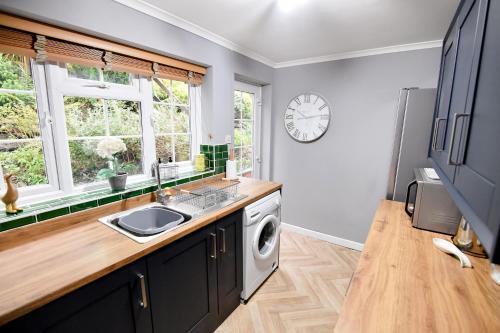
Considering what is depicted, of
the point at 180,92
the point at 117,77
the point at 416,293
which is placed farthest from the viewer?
the point at 180,92

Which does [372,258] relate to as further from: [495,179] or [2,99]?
[2,99]

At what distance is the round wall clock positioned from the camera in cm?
268

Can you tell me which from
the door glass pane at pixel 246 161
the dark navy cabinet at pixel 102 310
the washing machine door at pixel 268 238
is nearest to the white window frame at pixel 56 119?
the dark navy cabinet at pixel 102 310

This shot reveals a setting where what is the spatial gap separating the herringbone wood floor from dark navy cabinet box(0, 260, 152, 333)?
829 millimetres

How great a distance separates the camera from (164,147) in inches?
79.0

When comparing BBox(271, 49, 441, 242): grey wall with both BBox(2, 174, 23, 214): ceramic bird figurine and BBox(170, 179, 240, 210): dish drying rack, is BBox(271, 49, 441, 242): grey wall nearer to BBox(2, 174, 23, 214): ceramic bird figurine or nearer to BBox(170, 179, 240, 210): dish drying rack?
BBox(170, 179, 240, 210): dish drying rack

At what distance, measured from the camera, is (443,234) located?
1399mm

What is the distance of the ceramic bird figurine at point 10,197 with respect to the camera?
1.13 metres

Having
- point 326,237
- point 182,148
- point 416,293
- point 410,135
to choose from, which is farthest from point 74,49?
point 326,237

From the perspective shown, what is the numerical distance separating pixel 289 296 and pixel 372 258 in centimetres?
113

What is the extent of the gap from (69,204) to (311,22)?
6.72 feet

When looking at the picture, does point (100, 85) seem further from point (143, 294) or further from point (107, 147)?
point (143, 294)

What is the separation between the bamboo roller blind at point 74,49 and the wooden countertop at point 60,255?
2.95 ft

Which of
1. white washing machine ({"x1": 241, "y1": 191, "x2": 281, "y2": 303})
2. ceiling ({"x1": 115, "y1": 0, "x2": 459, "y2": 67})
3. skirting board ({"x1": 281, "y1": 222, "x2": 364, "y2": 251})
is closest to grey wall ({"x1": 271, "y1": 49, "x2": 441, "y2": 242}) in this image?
skirting board ({"x1": 281, "y1": 222, "x2": 364, "y2": 251})
